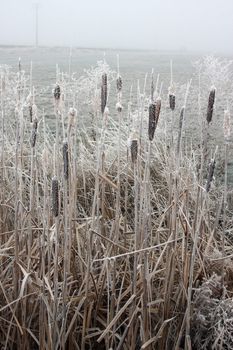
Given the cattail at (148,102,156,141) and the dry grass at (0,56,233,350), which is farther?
the dry grass at (0,56,233,350)

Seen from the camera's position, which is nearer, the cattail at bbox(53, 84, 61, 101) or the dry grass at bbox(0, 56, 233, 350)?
the cattail at bbox(53, 84, 61, 101)

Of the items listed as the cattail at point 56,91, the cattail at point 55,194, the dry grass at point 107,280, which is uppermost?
Answer: the cattail at point 56,91

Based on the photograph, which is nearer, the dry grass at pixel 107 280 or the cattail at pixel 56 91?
the cattail at pixel 56 91

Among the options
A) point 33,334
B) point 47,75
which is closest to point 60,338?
point 33,334

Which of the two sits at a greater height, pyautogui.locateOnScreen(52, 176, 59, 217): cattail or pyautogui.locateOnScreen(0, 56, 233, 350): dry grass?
pyautogui.locateOnScreen(52, 176, 59, 217): cattail

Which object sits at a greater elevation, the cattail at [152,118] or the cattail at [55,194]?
the cattail at [152,118]

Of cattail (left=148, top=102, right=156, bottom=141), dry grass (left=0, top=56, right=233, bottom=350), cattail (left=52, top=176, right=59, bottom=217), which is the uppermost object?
cattail (left=148, top=102, right=156, bottom=141)

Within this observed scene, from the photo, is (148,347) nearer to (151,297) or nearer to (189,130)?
(151,297)

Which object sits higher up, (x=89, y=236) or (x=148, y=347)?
(x=89, y=236)

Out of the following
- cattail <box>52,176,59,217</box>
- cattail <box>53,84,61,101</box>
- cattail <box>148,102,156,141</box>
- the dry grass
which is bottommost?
the dry grass

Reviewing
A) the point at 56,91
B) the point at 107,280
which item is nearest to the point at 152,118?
the point at 56,91

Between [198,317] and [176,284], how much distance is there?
12 cm

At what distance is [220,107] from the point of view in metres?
2.84

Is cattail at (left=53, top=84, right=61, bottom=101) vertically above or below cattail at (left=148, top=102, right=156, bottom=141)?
above
